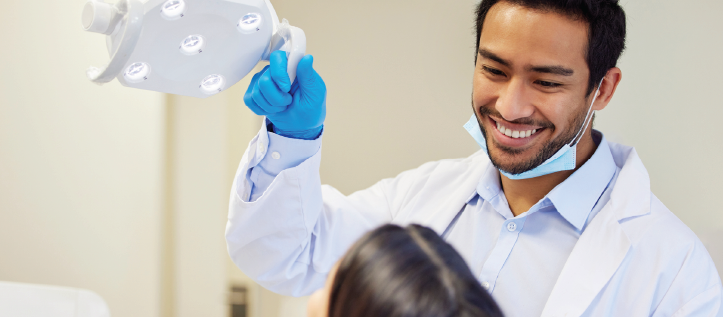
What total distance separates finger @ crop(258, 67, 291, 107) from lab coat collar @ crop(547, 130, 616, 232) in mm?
658

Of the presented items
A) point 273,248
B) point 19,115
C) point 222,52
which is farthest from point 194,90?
point 19,115

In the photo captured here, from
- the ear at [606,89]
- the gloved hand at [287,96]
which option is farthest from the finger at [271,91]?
the ear at [606,89]

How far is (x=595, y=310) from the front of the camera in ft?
3.81

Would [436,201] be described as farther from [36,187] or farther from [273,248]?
[36,187]

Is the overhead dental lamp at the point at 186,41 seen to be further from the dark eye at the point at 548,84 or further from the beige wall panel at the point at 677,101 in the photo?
the beige wall panel at the point at 677,101

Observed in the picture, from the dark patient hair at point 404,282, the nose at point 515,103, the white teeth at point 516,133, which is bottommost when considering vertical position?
the dark patient hair at point 404,282

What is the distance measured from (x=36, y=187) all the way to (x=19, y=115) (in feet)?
0.80

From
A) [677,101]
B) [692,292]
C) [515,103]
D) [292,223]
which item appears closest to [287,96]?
[292,223]

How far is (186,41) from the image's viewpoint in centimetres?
95

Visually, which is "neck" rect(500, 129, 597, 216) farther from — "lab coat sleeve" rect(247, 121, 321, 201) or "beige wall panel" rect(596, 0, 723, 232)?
"lab coat sleeve" rect(247, 121, 321, 201)

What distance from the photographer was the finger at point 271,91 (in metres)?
1.04

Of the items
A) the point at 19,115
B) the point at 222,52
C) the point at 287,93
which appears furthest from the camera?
the point at 19,115

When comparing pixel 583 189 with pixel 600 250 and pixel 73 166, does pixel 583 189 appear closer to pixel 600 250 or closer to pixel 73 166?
pixel 600 250

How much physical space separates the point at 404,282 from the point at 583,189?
0.81m
